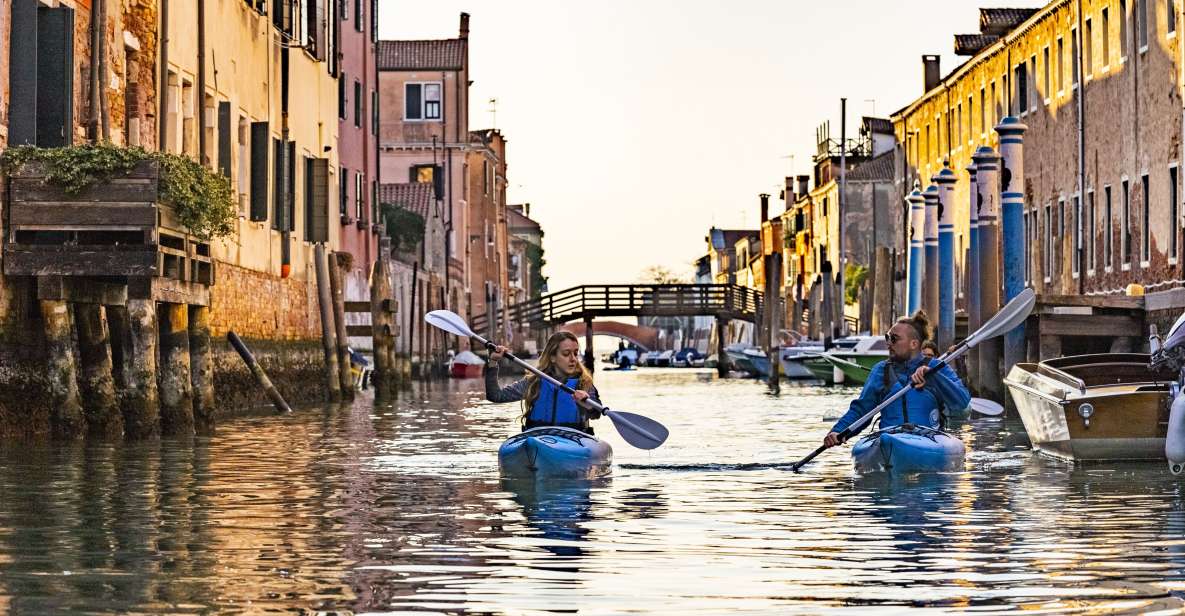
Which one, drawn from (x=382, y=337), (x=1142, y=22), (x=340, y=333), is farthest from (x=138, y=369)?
(x=382, y=337)

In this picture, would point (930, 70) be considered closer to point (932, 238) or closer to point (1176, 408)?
point (932, 238)

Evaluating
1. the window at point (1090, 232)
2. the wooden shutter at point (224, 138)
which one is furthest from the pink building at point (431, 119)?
the wooden shutter at point (224, 138)

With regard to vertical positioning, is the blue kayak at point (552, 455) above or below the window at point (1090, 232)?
below

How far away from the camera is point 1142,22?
33.7m

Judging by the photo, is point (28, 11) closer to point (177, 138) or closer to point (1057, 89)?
point (177, 138)

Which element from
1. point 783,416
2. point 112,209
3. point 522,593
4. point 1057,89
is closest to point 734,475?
point 112,209

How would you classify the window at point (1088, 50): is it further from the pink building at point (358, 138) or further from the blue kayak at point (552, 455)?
the blue kayak at point (552, 455)

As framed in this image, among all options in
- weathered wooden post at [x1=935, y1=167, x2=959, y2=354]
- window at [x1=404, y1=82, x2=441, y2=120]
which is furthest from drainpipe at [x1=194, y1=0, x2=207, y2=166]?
window at [x1=404, y1=82, x2=441, y2=120]

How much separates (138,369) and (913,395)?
26.5ft

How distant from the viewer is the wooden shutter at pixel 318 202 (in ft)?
116

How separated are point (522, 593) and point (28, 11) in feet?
42.5

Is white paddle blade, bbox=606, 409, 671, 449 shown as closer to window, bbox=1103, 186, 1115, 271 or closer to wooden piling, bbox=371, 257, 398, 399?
window, bbox=1103, 186, 1115, 271

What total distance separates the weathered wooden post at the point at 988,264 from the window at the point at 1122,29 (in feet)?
22.0

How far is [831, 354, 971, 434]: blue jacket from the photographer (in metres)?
15.7
